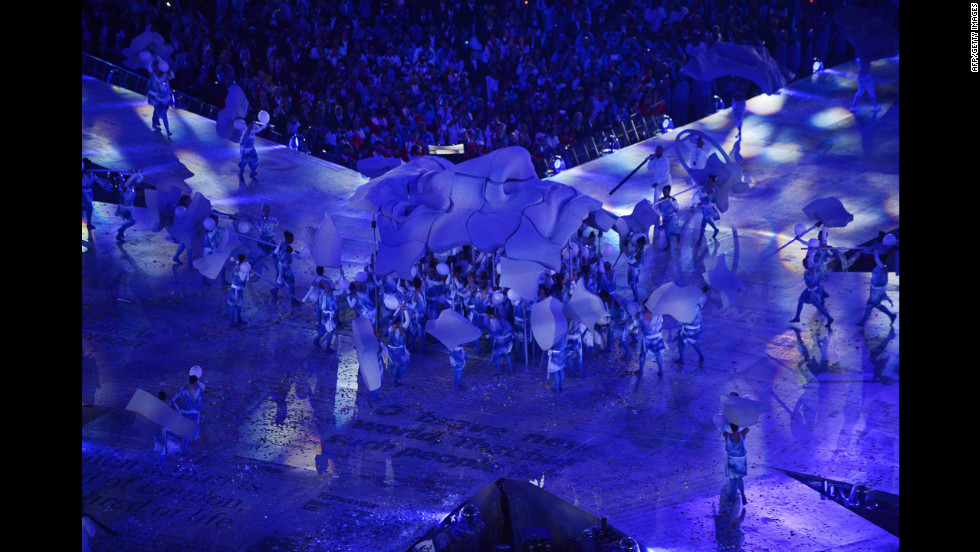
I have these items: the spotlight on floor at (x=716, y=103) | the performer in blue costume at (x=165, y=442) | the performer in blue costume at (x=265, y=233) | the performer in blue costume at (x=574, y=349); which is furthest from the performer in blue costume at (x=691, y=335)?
the spotlight on floor at (x=716, y=103)

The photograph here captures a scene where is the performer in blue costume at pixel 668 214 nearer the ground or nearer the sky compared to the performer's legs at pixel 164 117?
nearer the ground

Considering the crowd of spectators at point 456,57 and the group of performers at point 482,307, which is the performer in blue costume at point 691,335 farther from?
the crowd of spectators at point 456,57

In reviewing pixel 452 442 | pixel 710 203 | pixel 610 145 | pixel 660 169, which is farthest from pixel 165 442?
pixel 610 145

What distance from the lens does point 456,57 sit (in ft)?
84.0

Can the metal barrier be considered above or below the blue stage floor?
above

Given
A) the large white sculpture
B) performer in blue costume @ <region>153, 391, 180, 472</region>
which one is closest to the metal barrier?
the large white sculpture

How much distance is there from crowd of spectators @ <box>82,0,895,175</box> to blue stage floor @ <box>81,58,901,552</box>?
2.72 meters

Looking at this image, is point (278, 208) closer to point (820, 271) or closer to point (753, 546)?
point (820, 271)

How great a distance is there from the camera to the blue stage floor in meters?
13.3

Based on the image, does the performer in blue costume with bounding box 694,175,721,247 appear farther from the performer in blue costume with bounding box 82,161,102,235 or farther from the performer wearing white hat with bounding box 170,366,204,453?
the performer in blue costume with bounding box 82,161,102,235

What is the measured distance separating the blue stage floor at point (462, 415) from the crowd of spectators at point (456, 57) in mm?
2715

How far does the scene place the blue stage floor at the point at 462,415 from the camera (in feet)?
43.6

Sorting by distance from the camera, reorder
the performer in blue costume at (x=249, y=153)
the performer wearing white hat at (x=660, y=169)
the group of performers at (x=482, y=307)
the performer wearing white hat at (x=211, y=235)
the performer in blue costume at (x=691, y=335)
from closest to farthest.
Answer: the group of performers at (x=482, y=307), the performer in blue costume at (x=691, y=335), the performer wearing white hat at (x=211, y=235), the performer wearing white hat at (x=660, y=169), the performer in blue costume at (x=249, y=153)
